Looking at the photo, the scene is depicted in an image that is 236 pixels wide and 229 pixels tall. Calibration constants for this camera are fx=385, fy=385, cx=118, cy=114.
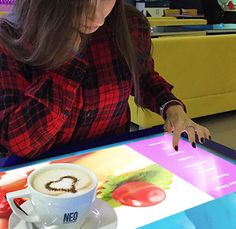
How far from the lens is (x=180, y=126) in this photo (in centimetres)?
86

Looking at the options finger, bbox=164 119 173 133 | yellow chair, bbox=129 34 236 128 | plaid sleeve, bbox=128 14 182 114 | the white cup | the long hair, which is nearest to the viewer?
the white cup

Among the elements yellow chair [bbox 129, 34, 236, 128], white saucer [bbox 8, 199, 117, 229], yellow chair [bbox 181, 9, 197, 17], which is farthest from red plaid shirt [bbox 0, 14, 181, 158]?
yellow chair [bbox 181, 9, 197, 17]

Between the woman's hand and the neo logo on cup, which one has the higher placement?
the neo logo on cup

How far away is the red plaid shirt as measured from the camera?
78cm

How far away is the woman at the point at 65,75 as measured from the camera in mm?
760

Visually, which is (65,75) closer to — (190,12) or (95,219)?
(95,219)

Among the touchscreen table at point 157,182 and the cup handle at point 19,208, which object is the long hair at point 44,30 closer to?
the touchscreen table at point 157,182

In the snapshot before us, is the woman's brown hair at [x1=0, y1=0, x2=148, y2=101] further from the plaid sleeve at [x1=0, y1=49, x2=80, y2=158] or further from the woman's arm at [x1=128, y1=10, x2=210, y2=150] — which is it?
the woman's arm at [x1=128, y1=10, x2=210, y2=150]

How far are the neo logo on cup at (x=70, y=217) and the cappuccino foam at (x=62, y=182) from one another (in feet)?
0.08

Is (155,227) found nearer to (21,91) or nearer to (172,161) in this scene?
(172,161)

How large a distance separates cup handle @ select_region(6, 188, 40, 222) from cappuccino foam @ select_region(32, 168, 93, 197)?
2 centimetres

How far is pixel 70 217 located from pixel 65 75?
403 mm

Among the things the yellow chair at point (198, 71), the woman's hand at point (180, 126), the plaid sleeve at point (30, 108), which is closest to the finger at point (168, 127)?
the woman's hand at point (180, 126)

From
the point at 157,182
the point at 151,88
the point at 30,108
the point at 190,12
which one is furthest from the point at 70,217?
the point at 190,12
